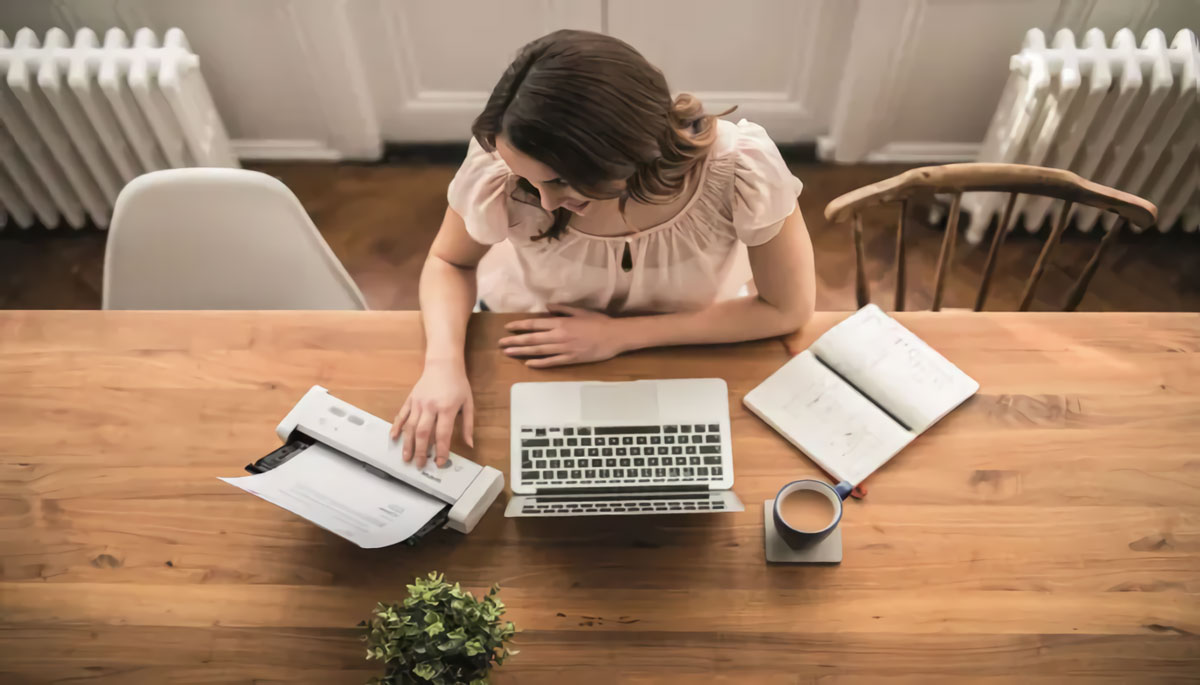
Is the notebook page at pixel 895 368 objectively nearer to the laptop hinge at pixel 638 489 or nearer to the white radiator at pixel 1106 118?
the laptop hinge at pixel 638 489

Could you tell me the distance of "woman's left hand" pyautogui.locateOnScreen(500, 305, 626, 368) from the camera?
4.32 ft

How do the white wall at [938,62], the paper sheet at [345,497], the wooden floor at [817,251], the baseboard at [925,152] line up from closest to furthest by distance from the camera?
the paper sheet at [345,497], the white wall at [938,62], the wooden floor at [817,251], the baseboard at [925,152]

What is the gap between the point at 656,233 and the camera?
52.4 inches

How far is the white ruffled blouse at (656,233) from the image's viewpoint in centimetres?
125

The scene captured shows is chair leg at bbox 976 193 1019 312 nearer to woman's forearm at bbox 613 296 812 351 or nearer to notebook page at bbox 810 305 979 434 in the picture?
notebook page at bbox 810 305 979 434

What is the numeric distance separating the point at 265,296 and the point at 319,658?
76 centimetres

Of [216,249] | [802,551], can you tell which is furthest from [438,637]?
[216,249]

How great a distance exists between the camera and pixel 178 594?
1146 millimetres

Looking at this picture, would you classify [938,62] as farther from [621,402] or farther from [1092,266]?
[621,402]

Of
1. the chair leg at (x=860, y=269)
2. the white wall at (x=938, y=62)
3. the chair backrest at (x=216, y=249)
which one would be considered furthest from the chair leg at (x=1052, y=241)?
the chair backrest at (x=216, y=249)

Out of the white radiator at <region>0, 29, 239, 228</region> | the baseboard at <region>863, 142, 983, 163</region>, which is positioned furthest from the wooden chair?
the white radiator at <region>0, 29, 239, 228</region>

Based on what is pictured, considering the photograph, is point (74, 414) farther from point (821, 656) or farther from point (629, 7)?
point (629, 7)

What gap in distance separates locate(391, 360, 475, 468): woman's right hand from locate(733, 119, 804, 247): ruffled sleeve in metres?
0.47

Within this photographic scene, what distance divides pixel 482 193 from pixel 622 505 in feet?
→ 1.60
